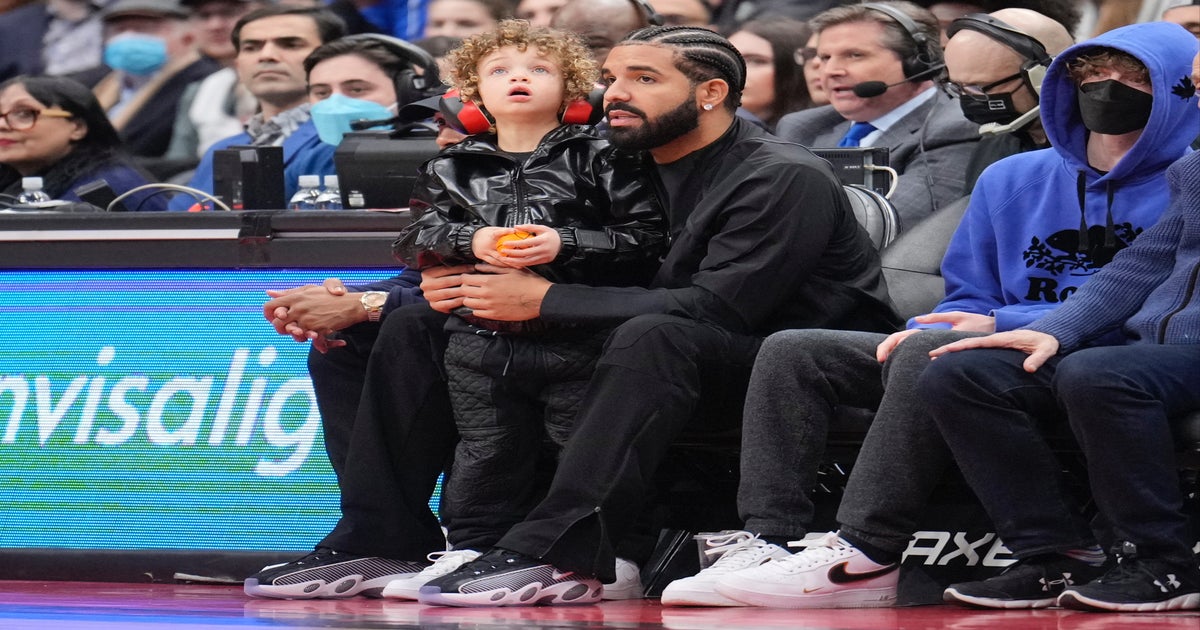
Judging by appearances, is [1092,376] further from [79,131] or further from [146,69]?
[146,69]

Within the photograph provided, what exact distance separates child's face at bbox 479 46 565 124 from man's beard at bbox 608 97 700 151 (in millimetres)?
171

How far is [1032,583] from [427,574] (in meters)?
1.36

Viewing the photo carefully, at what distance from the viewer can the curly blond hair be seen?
4.18 meters

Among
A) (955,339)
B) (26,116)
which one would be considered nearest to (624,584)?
(955,339)

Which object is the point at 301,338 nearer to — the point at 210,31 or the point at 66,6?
the point at 210,31

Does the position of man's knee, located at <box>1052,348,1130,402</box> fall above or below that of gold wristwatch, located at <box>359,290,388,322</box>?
above

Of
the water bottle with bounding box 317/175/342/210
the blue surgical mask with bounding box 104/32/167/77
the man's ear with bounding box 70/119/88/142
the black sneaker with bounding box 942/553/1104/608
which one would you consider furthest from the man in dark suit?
the blue surgical mask with bounding box 104/32/167/77

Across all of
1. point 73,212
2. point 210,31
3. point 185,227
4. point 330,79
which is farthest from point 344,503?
point 210,31

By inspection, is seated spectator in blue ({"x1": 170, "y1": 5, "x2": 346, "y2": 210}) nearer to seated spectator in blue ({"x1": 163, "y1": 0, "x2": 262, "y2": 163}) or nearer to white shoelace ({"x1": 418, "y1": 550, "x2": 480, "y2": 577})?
seated spectator in blue ({"x1": 163, "y1": 0, "x2": 262, "y2": 163})

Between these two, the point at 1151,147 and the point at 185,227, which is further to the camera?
the point at 185,227

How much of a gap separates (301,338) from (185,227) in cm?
66

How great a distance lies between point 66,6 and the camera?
9.18 m

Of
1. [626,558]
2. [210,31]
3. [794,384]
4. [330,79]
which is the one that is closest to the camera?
[794,384]

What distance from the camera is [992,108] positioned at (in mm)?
4723
